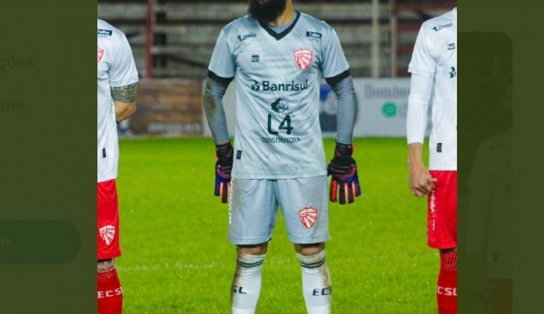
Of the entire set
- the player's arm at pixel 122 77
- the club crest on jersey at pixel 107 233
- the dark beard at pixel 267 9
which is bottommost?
the club crest on jersey at pixel 107 233

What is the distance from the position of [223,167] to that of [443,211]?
51.3 inches

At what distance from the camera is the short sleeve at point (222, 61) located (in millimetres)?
6266

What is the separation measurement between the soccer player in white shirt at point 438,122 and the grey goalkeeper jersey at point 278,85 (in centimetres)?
44

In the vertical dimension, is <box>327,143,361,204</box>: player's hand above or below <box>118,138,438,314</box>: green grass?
above

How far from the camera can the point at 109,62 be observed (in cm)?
645

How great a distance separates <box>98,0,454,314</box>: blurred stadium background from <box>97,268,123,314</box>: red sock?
6.79ft

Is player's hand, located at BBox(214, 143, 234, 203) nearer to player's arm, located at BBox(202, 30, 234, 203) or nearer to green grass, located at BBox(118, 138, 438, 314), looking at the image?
player's arm, located at BBox(202, 30, 234, 203)

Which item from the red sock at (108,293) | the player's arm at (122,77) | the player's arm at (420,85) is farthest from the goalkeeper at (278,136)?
the red sock at (108,293)

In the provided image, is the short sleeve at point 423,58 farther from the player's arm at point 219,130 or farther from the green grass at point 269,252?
the green grass at point 269,252

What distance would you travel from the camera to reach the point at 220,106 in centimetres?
652

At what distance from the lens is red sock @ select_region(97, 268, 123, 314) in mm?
6691

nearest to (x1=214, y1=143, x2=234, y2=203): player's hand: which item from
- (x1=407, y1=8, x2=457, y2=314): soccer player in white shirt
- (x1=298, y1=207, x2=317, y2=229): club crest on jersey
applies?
Answer: (x1=298, y1=207, x2=317, y2=229): club crest on jersey

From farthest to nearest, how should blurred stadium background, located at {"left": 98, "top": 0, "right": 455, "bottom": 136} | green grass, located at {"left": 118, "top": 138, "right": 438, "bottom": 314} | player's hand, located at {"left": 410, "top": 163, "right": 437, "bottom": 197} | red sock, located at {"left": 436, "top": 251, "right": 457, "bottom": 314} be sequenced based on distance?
blurred stadium background, located at {"left": 98, "top": 0, "right": 455, "bottom": 136}, green grass, located at {"left": 118, "top": 138, "right": 438, "bottom": 314}, red sock, located at {"left": 436, "top": 251, "right": 457, "bottom": 314}, player's hand, located at {"left": 410, "top": 163, "right": 437, "bottom": 197}

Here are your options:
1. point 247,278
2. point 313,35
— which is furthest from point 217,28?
point 313,35
